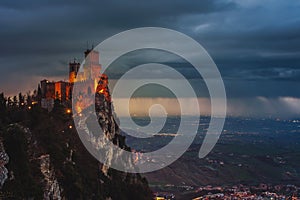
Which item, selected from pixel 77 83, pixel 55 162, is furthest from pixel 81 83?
pixel 55 162

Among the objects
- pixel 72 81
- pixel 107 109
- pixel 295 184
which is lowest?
pixel 295 184

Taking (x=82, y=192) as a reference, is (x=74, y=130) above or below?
above

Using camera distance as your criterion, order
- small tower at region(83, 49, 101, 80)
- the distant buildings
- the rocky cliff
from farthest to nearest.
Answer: small tower at region(83, 49, 101, 80), the distant buildings, the rocky cliff

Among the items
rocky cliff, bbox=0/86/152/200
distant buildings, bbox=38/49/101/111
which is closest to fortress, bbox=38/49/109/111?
distant buildings, bbox=38/49/101/111

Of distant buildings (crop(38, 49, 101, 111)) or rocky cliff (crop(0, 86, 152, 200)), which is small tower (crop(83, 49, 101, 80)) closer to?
distant buildings (crop(38, 49, 101, 111))

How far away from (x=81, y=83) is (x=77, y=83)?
0.71 meters

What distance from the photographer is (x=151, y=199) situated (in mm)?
68938

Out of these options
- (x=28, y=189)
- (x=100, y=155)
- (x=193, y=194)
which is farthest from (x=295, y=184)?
(x=28, y=189)

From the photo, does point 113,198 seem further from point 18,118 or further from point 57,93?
point 57,93

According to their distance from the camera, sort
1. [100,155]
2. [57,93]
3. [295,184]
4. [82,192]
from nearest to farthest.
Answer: [82,192] < [100,155] < [57,93] < [295,184]

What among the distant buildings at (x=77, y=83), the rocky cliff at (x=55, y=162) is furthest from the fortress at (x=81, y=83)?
the rocky cliff at (x=55, y=162)

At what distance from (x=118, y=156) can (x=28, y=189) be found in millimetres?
36517

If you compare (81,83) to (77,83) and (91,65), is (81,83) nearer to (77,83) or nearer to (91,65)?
(77,83)

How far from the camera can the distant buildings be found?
7631 cm
